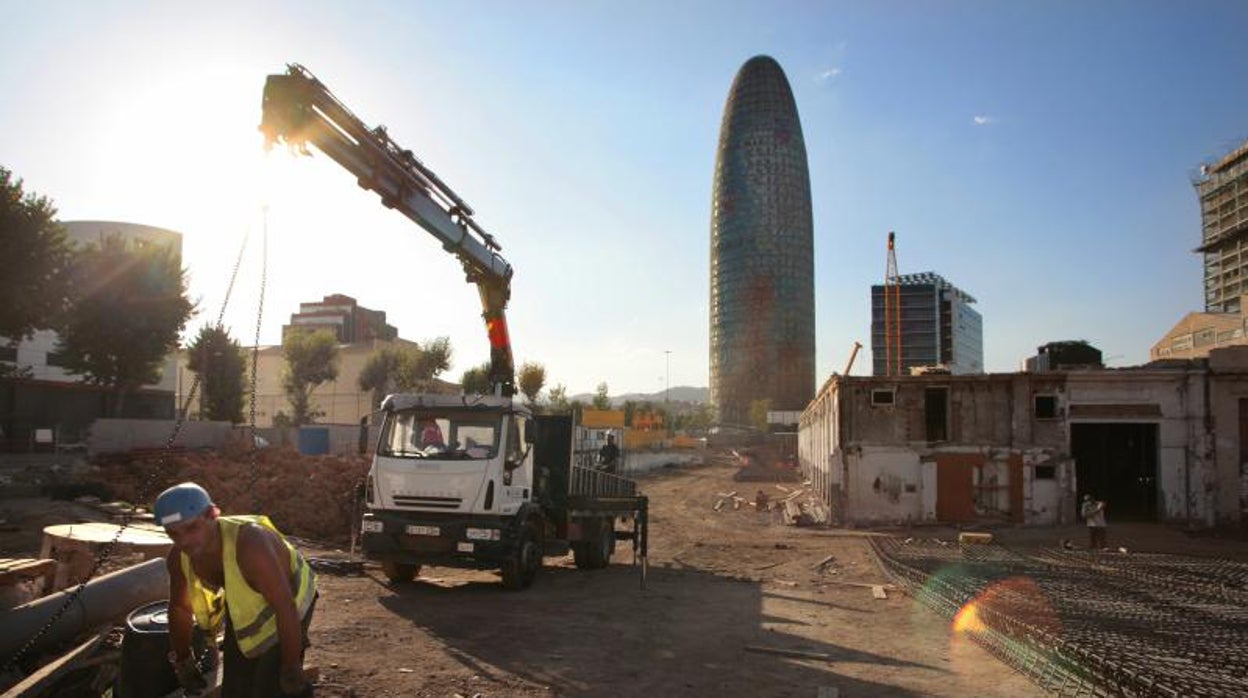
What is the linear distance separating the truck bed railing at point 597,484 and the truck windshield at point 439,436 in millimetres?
2515

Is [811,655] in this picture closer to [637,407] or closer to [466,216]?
[466,216]

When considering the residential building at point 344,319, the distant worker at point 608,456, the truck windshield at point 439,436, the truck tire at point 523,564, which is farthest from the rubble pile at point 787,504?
the residential building at point 344,319

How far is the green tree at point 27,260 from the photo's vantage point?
26891 mm

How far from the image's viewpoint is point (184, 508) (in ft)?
12.4

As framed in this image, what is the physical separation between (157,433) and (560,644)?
2738cm

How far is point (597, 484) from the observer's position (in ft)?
49.6

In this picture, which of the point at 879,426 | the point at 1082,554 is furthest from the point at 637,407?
the point at 1082,554

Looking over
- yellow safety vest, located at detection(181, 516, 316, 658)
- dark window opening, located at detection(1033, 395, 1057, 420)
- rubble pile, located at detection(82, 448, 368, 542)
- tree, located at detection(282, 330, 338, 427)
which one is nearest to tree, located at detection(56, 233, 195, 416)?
rubble pile, located at detection(82, 448, 368, 542)

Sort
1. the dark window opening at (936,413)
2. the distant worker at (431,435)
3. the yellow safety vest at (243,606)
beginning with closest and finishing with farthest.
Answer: the yellow safety vest at (243,606)
the distant worker at (431,435)
the dark window opening at (936,413)

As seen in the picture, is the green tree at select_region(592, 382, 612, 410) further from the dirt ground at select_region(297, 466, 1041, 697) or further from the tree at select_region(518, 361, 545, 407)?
the dirt ground at select_region(297, 466, 1041, 697)

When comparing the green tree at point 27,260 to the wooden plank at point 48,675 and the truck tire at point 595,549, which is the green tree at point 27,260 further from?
the wooden plank at point 48,675

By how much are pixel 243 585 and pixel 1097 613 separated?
10.8 m

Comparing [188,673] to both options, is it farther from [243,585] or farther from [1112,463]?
[1112,463]

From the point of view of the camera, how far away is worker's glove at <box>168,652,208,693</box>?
421cm
